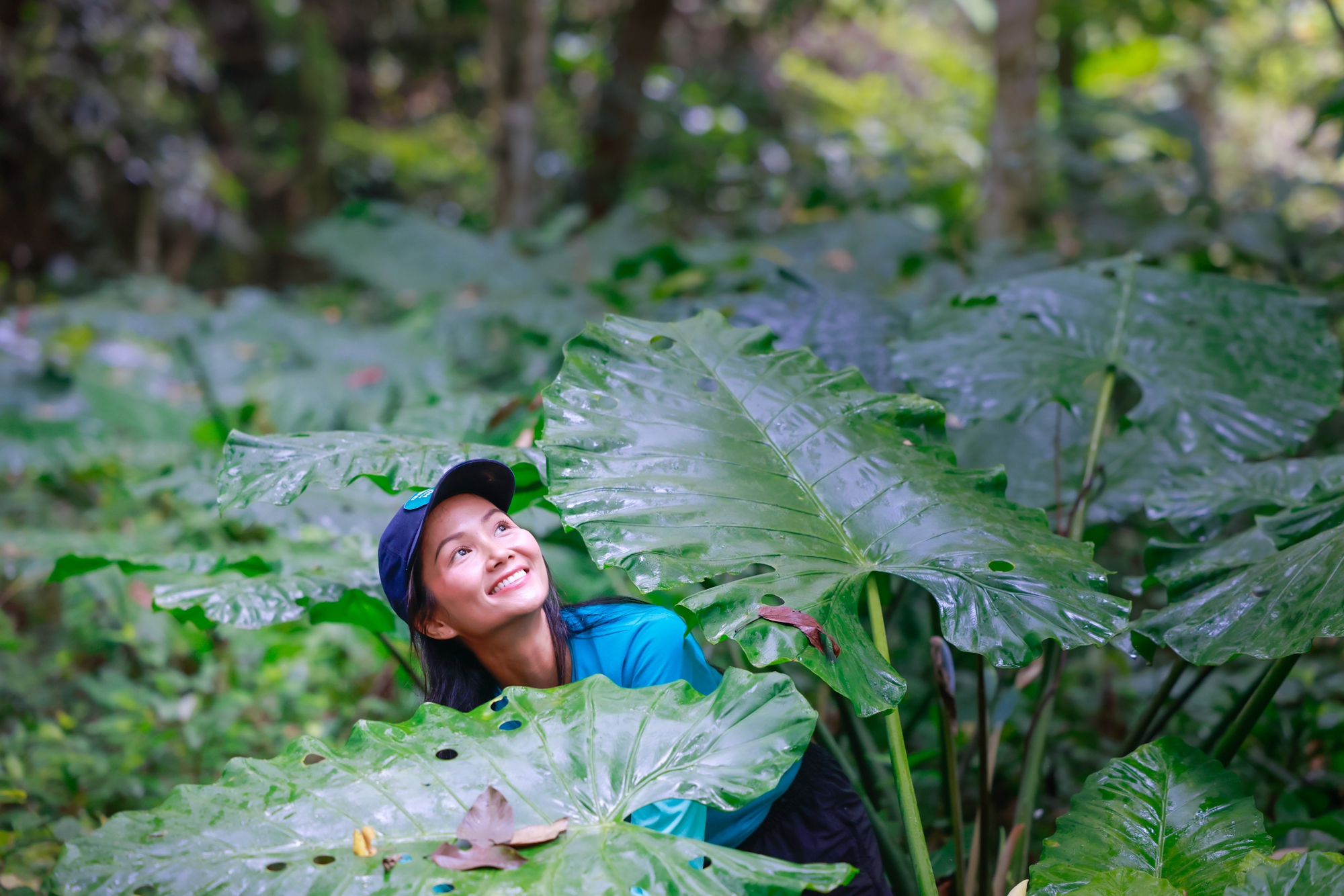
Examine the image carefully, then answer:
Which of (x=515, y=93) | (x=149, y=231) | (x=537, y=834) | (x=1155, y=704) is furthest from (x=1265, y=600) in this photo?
(x=149, y=231)

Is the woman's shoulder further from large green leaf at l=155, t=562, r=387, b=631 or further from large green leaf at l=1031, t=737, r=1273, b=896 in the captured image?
large green leaf at l=1031, t=737, r=1273, b=896

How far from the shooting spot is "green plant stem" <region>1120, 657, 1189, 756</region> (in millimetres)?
1163

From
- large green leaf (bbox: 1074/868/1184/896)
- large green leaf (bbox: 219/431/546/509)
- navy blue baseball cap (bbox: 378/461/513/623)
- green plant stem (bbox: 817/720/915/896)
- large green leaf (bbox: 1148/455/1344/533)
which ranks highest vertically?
large green leaf (bbox: 219/431/546/509)

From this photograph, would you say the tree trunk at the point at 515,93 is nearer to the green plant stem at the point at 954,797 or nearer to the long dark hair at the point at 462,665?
the long dark hair at the point at 462,665

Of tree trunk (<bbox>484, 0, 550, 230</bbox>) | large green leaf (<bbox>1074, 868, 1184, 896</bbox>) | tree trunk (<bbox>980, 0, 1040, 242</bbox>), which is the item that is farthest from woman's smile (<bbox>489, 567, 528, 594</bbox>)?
tree trunk (<bbox>484, 0, 550, 230</bbox>)

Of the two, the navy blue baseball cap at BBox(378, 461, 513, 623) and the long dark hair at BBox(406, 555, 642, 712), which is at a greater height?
the navy blue baseball cap at BBox(378, 461, 513, 623)

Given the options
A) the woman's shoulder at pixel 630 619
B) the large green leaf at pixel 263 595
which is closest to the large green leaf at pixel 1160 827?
the woman's shoulder at pixel 630 619

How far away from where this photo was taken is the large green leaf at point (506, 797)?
72 centimetres

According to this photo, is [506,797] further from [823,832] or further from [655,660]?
[823,832]


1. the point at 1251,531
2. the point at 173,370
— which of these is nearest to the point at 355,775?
the point at 1251,531

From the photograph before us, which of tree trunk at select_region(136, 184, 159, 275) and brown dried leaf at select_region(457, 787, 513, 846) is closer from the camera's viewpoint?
brown dried leaf at select_region(457, 787, 513, 846)

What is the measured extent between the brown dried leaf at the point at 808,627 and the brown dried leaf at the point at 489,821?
11.1 inches

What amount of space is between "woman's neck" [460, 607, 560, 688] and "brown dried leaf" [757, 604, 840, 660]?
0.98 ft

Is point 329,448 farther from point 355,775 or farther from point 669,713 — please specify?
point 669,713
